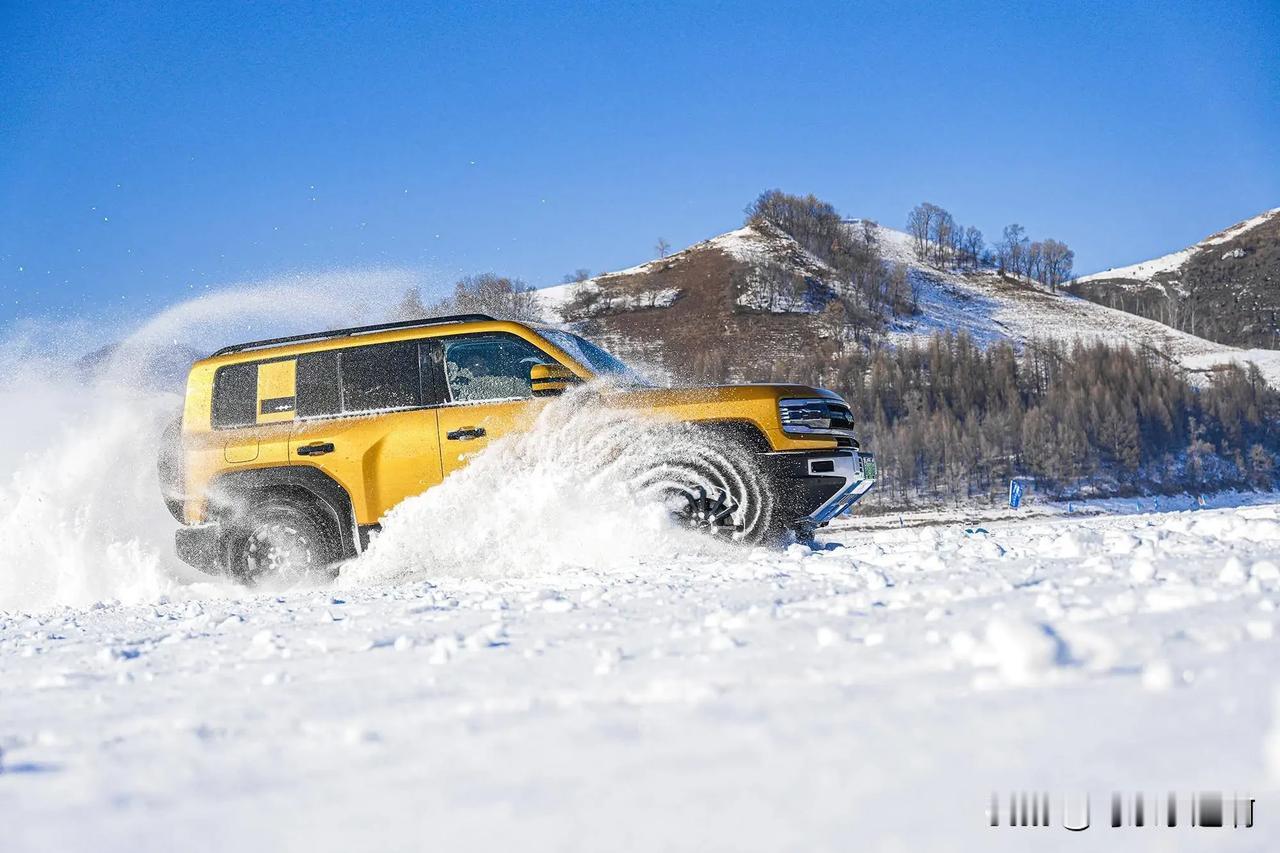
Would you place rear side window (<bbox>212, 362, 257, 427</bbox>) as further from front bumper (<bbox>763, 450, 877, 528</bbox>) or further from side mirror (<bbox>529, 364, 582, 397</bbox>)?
front bumper (<bbox>763, 450, 877, 528</bbox>)

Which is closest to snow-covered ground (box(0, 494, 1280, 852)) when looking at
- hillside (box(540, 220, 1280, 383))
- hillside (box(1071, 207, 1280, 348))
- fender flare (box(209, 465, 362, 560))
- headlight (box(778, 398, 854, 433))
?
headlight (box(778, 398, 854, 433))

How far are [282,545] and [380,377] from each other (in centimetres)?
143

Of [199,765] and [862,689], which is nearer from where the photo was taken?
[199,765]

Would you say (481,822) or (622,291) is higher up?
(622,291)

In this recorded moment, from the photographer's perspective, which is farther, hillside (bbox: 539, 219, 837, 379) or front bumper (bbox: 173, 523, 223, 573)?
hillside (bbox: 539, 219, 837, 379)

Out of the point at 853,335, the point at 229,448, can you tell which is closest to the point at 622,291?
the point at 853,335

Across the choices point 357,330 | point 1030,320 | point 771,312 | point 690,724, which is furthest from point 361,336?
point 1030,320

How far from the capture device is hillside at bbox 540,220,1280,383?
110500mm

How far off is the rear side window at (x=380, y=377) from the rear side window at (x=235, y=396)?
771 millimetres

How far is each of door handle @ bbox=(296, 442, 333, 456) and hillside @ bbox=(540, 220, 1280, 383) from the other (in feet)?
297

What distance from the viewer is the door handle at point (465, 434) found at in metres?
6.28

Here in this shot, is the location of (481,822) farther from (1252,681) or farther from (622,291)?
(622,291)

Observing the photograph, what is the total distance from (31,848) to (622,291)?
131 meters

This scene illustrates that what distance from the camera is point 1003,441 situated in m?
81.0
